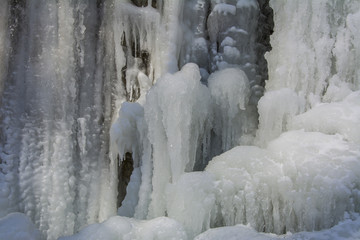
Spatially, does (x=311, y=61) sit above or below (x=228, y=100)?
above

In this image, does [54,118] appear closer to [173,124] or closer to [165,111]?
[165,111]

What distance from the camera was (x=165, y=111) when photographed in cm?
562

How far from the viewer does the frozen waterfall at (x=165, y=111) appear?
4.97m

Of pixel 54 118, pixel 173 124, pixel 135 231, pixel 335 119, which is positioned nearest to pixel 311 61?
pixel 335 119

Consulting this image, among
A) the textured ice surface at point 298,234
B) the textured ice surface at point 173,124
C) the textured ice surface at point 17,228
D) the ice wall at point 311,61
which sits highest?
the ice wall at point 311,61

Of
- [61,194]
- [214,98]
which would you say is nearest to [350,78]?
[214,98]

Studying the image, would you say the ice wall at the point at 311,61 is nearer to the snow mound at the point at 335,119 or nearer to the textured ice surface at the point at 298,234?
the snow mound at the point at 335,119

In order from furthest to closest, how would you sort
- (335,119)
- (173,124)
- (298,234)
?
(173,124), (335,119), (298,234)

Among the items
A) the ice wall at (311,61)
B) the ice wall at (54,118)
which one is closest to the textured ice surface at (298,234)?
the ice wall at (311,61)

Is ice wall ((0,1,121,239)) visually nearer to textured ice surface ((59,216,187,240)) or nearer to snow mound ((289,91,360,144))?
textured ice surface ((59,216,187,240))

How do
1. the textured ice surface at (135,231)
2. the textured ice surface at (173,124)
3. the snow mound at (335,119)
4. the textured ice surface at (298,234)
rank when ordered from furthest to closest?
the textured ice surface at (173,124) < the snow mound at (335,119) < the textured ice surface at (135,231) < the textured ice surface at (298,234)

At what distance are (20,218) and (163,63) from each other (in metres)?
2.58

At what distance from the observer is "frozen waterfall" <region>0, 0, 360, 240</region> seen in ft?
16.3

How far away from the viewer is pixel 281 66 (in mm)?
5918
